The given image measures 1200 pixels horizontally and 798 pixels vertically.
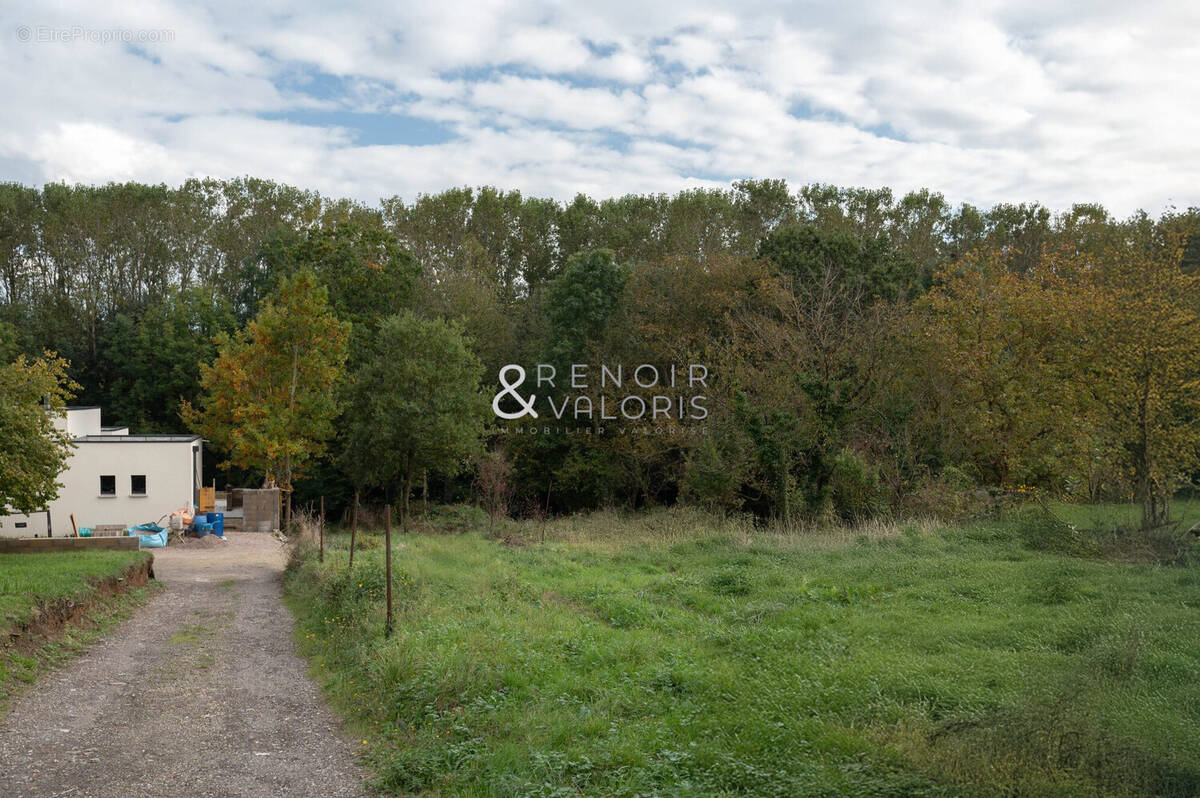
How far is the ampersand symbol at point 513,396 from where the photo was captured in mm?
37875

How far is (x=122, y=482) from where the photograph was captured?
32406 mm

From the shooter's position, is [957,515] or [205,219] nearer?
[957,515]

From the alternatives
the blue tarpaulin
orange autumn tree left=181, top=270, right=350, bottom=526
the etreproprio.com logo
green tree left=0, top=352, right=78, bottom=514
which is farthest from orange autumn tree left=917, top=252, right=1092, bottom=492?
orange autumn tree left=181, top=270, right=350, bottom=526

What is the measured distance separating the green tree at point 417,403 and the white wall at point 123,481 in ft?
22.0

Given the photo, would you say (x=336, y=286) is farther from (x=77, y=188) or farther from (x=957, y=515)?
(x=957, y=515)

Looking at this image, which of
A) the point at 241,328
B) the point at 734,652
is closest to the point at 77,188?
the point at 241,328

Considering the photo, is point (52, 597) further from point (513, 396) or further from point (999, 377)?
point (513, 396)

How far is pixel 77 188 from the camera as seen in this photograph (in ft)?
167

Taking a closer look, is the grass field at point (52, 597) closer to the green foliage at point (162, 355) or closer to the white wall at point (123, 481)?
the white wall at point (123, 481)

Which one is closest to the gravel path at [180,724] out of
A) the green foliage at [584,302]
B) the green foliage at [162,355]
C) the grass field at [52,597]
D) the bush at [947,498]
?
the grass field at [52,597]

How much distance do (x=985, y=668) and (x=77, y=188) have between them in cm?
5555

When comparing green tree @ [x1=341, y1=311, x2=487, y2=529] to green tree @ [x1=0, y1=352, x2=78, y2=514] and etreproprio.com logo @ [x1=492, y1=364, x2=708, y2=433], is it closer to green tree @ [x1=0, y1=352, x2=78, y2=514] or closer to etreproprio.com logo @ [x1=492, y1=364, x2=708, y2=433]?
etreproprio.com logo @ [x1=492, y1=364, x2=708, y2=433]

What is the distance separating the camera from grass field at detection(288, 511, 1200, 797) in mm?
6004

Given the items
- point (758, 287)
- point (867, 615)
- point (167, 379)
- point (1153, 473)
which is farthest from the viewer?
point (167, 379)
